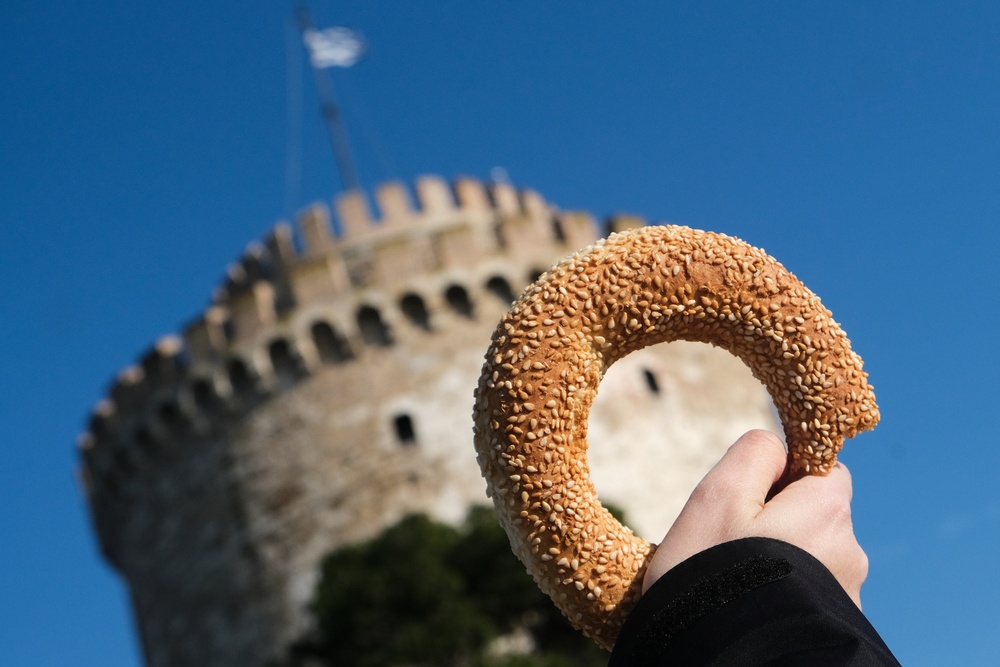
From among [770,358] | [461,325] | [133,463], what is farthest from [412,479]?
[770,358]

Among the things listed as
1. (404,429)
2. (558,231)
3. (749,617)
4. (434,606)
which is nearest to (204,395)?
(404,429)

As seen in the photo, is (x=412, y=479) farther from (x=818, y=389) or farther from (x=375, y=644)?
(x=818, y=389)

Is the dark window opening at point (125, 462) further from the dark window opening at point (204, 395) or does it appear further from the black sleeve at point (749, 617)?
the black sleeve at point (749, 617)

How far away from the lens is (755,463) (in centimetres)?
178

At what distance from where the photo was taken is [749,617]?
1.59 metres

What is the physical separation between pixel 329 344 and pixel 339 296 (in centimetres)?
58

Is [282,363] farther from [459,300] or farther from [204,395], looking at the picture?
[459,300]

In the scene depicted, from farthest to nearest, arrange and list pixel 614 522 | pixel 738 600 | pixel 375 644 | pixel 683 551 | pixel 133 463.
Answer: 1. pixel 133 463
2. pixel 375 644
3. pixel 614 522
4. pixel 683 551
5. pixel 738 600

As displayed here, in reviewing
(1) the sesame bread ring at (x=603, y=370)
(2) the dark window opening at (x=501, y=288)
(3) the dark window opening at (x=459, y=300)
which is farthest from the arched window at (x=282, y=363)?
(1) the sesame bread ring at (x=603, y=370)

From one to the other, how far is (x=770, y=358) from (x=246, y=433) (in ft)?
47.6

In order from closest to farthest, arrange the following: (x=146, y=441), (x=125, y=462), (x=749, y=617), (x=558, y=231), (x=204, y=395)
Result: (x=749, y=617) < (x=204, y=395) < (x=558, y=231) < (x=146, y=441) < (x=125, y=462)

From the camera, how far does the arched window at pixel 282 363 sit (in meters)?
15.9

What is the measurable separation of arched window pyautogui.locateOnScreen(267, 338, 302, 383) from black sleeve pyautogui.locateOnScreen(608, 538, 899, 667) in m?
14.4

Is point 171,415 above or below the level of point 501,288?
above
